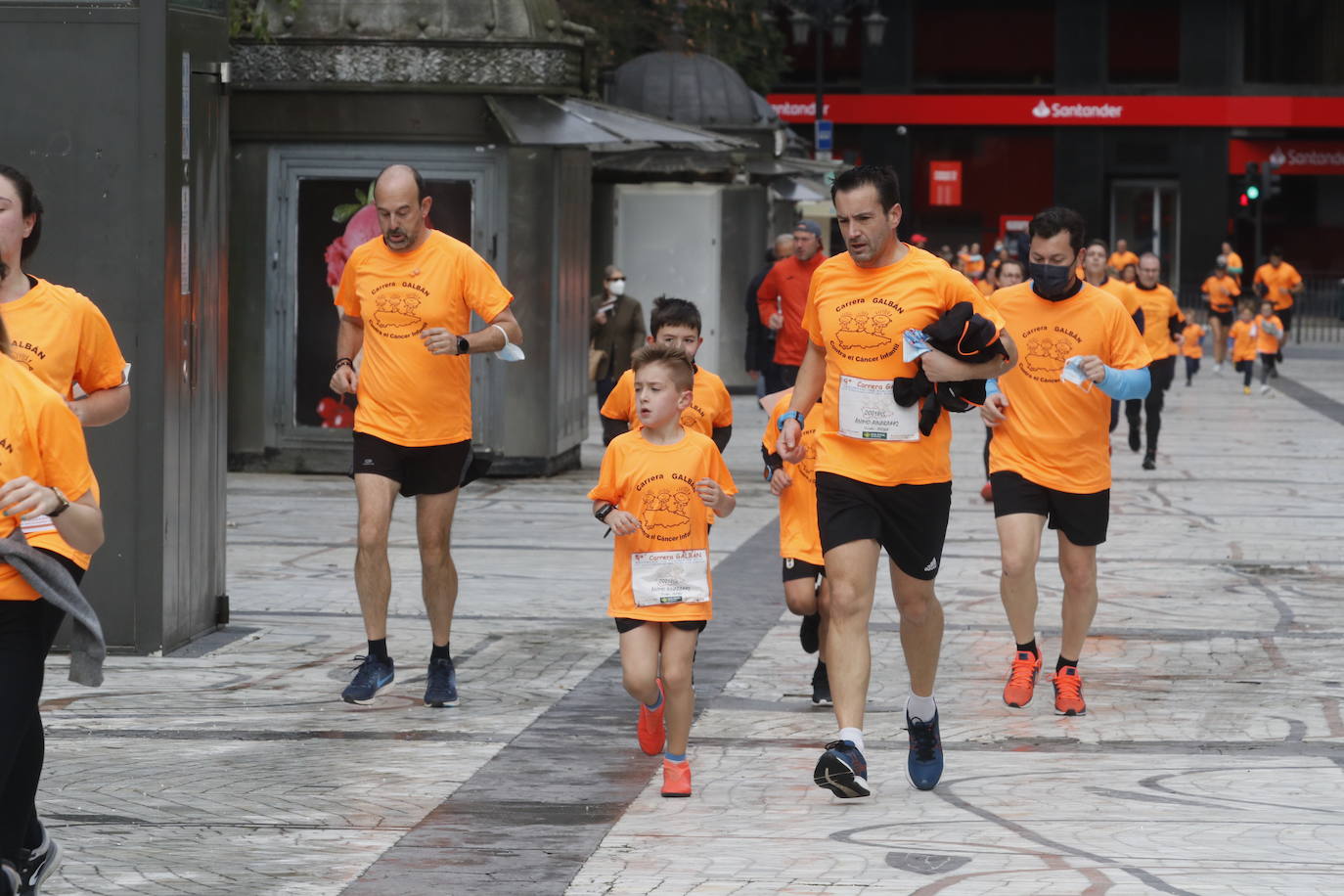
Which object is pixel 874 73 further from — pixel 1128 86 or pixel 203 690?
pixel 203 690

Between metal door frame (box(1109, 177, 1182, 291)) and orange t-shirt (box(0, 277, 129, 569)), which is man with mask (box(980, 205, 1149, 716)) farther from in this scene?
metal door frame (box(1109, 177, 1182, 291))

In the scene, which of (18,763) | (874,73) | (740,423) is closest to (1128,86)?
(874,73)

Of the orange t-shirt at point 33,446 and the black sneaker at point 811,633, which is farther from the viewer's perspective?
the black sneaker at point 811,633

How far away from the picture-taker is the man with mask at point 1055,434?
26.2 ft

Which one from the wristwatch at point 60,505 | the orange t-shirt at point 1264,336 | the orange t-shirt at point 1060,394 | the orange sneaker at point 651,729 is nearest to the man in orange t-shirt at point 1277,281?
the orange t-shirt at point 1264,336

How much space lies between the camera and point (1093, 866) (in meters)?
5.64

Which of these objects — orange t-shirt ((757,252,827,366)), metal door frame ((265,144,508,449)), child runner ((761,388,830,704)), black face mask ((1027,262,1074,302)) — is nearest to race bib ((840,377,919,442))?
child runner ((761,388,830,704))

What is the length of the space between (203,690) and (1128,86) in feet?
157

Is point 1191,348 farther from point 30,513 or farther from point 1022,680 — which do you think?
point 30,513

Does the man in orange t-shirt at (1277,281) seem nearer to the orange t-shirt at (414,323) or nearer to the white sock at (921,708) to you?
the orange t-shirt at (414,323)

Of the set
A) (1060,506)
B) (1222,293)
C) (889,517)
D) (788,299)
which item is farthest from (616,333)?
(1222,293)

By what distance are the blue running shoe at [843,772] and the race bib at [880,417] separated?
2.94ft

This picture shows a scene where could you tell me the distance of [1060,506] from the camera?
8086 mm

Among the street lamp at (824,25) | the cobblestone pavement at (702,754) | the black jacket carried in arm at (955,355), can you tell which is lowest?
the cobblestone pavement at (702,754)
